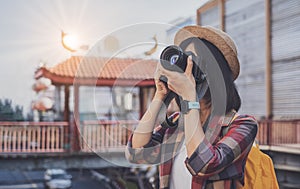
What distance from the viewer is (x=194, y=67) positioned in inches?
12.6

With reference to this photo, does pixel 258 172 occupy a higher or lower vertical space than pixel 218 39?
lower

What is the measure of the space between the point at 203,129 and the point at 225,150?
0.10 feet

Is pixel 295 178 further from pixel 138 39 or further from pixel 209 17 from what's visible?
pixel 138 39

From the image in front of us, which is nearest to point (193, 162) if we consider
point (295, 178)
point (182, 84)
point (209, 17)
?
point (182, 84)

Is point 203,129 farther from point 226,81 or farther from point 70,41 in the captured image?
point 70,41

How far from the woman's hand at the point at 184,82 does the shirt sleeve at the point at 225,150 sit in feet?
0.13

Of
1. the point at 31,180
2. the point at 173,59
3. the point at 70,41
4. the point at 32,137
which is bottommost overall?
the point at 31,180

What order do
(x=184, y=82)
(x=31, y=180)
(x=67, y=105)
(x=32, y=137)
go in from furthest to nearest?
1. (x=67, y=105)
2. (x=31, y=180)
3. (x=32, y=137)
4. (x=184, y=82)

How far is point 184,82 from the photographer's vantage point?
0.31m

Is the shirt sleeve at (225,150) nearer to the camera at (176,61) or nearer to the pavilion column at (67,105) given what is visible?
the camera at (176,61)

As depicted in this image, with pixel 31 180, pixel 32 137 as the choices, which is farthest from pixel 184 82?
pixel 31 180

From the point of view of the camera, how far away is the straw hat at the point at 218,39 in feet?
1.17

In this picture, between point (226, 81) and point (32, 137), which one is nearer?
point (226, 81)

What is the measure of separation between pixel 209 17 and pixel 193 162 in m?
1.35
